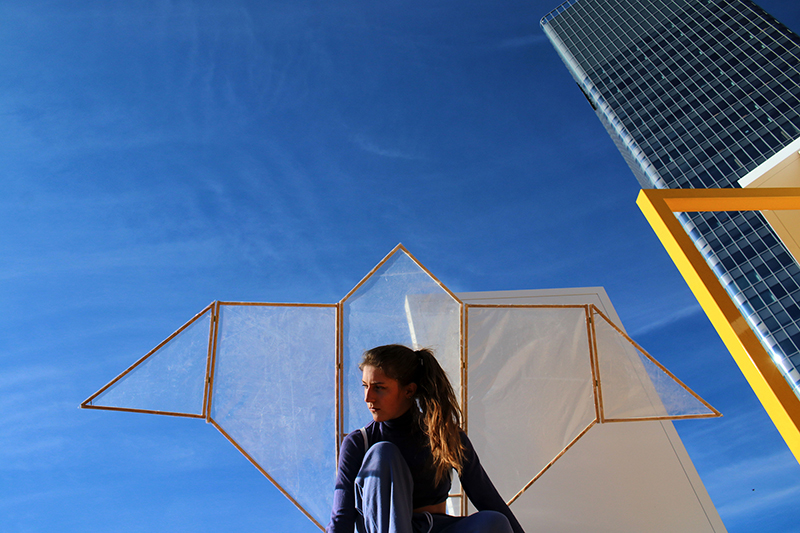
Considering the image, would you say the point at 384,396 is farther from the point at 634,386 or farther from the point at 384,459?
the point at 634,386

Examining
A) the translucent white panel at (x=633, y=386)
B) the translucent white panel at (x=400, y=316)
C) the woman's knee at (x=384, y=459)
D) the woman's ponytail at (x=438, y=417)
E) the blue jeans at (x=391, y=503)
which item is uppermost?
the translucent white panel at (x=400, y=316)

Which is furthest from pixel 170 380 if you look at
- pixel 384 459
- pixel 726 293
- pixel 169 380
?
pixel 726 293

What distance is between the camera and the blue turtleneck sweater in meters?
1.78

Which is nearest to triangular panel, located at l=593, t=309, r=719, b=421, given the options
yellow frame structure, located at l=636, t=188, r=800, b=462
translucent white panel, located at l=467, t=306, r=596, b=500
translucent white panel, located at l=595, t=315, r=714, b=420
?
translucent white panel, located at l=595, t=315, r=714, b=420

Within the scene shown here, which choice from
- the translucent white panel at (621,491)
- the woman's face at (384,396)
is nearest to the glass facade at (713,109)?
the translucent white panel at (621,491)

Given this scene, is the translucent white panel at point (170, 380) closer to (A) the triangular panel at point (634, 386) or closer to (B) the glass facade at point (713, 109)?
(A) the triangular panel at point (634, 386)

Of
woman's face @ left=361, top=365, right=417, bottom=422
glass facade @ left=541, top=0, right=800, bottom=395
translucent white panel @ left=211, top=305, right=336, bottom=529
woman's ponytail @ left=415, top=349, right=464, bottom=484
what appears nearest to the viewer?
woman's ponytail @ left=415, top=349, right=464, bottom=484

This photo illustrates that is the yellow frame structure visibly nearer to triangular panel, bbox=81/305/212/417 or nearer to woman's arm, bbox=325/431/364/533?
woman's arm, bbox=325/431/364/533

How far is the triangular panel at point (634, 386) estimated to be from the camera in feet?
9.92

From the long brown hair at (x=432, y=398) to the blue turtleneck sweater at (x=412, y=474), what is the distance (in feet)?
0.15

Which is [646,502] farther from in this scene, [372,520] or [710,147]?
[710,147]

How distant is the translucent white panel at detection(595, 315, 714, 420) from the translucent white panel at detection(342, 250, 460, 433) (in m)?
1.05

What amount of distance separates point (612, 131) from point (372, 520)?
6145cm

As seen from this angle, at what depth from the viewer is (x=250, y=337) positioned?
2.99 meters
